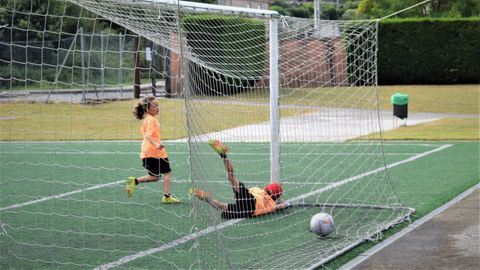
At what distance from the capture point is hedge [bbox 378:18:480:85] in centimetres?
3672

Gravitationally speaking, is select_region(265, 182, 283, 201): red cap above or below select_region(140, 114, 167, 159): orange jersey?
below

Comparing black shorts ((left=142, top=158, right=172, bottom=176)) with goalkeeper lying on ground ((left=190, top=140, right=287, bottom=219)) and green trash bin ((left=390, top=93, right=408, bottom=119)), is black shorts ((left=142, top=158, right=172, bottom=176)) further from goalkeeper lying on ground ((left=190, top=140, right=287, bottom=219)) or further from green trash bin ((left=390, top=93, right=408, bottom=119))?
green trash bin ((left=390, top=93, right=408, bottom=119))

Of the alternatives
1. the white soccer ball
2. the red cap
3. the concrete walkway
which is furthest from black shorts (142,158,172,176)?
the concrete walkway

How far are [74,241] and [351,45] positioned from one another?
4826 millimetres

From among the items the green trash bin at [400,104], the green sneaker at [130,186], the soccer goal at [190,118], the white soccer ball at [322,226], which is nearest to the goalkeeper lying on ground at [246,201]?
the soccer goal at [190,118]

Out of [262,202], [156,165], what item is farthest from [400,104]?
[262,202]

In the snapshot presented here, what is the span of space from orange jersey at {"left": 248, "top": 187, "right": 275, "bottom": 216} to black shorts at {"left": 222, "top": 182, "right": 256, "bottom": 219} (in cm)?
6

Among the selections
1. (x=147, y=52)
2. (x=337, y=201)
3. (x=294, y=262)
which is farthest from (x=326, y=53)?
(x=294, y=262)

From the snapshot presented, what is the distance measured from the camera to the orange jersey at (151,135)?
1103cm

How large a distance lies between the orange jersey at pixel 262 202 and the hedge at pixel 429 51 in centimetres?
2767

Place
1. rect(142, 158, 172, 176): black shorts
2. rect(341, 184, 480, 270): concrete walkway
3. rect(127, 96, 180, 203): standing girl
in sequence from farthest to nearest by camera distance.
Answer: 1. rect(142, 158, 172, 176): black shorts
2. rect(127, 96, 180, 203): standing girl
3. rect(341, 184, 480, 270): concrete walkway

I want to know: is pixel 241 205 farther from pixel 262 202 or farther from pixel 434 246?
pixel 434 246

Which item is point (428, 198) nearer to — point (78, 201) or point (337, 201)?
point (337, 201)

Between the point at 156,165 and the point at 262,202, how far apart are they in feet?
6.35
